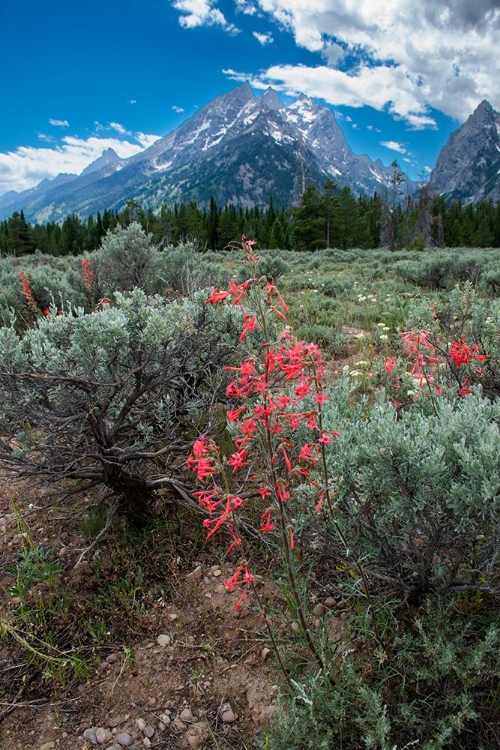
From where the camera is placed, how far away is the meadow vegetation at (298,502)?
169 cm

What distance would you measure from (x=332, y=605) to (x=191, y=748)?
1.04m

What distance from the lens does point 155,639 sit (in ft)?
8.51

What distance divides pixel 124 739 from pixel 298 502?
4.79ft

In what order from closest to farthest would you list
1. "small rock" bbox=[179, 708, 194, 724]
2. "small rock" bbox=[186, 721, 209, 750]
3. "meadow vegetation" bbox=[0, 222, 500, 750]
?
"meadow vegetation" bbox=[0, 222, 500, 750], "small rock" bbox=[186, 721, 209, 750], "small rock" bbox=[179, 708, 194, 724]

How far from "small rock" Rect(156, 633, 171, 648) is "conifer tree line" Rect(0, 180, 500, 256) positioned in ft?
153

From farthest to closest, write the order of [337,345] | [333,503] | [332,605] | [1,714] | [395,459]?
[337,345] → [332,605] → [1,714] → [333,503] → [395,459]

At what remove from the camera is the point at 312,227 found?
4659 cm

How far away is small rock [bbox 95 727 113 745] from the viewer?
213cm

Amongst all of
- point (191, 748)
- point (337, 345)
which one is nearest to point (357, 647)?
point (191, 748)

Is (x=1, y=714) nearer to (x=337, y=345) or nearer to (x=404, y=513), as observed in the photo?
(x=404, y=513)

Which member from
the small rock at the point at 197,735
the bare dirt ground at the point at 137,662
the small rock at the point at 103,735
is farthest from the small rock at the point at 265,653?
the small rock at the point at 103,735

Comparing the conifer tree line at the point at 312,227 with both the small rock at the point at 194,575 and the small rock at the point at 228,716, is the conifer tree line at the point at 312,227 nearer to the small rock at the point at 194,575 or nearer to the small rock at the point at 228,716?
the small rock at the point at 194,575

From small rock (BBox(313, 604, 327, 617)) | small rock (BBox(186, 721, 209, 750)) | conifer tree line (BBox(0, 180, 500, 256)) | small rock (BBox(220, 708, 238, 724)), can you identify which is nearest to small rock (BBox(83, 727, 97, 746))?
small rock (BBox(186, 721, 209, 750))

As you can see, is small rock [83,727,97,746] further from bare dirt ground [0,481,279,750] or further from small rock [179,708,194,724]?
small rock [179,708,194,724]
